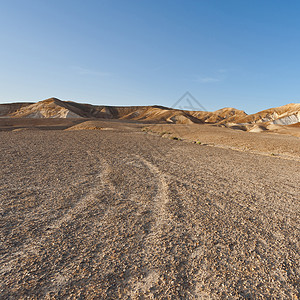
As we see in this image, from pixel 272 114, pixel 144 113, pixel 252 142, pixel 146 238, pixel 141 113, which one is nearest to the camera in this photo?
pixel 146 238

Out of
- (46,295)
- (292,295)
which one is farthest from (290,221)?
(46,295)

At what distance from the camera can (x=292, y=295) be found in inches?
98.7

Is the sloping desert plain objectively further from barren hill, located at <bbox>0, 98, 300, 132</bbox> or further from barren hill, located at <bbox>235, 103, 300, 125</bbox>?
barren hill, located at <bbox>235, 103, 300, 125</bbox>

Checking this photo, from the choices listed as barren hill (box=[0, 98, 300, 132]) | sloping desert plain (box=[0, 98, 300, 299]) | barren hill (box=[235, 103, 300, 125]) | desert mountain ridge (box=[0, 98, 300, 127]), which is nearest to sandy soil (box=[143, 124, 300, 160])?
sloping desert plain (box=[0, 98, 300, 299])

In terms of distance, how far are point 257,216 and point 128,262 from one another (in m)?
2.96

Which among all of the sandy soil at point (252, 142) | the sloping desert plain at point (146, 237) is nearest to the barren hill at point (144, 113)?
the sandy soil at point (252, 142)

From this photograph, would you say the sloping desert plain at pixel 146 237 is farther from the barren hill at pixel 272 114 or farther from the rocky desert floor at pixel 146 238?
the barren hill at pixel 272 114

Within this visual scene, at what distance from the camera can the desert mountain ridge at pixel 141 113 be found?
10362 centimetres

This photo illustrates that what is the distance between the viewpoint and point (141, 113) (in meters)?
147

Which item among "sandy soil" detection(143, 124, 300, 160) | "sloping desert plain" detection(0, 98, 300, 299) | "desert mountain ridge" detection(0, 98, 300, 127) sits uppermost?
"desert mountain ridge" detection(0, 98, 300, 127)

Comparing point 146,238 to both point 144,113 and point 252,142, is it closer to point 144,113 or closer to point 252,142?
point 252,142

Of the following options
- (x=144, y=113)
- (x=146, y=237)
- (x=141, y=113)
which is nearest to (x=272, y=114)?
(x=144, y=113)

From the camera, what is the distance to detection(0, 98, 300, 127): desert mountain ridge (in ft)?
340

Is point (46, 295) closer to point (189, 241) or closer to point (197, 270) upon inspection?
point (197, 270)
